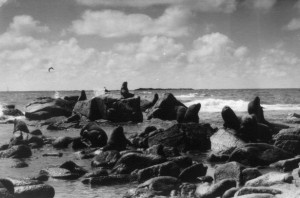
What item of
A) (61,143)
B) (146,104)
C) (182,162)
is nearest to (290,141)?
(182,162)

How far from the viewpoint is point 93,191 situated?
11.1 metres

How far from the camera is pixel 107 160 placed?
14.9 m

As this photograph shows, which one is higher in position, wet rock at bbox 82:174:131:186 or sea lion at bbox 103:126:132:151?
sea lion at bbox 103:126:132:151

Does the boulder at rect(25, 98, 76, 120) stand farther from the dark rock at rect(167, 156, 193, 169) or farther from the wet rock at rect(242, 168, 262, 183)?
the wet rock at rect(242, 168, 262, 183)

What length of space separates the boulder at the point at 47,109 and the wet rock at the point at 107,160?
962 inches

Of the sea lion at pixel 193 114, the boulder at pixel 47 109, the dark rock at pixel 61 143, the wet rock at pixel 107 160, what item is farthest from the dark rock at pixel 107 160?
the boulder at pixel 47 109

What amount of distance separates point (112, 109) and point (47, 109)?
7627 mm

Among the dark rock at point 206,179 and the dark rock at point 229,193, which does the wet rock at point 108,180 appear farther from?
the dark rock at point 229,193

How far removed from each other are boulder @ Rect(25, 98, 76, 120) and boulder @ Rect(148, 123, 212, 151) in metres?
21.6

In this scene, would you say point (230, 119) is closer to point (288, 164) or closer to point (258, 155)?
point (258, 155)

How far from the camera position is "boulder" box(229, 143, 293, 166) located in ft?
46.5

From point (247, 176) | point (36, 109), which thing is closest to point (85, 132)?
point (247, 176)

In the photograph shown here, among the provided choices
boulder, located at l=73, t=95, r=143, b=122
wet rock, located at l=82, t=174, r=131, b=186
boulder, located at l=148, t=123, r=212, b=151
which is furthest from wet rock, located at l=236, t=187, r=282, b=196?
boulder, located at l=73, t=95, r=143, b=122

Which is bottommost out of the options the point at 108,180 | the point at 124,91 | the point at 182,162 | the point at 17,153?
the point at 17,153
